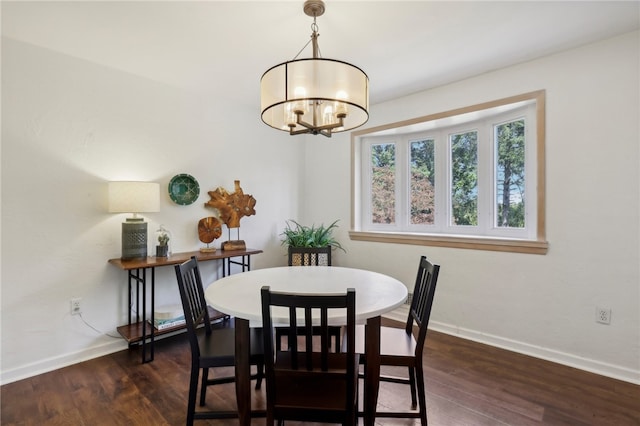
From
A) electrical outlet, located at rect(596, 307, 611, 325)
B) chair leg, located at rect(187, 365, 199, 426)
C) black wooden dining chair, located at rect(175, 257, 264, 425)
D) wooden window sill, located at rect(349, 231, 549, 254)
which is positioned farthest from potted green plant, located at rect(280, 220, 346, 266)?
electrical outlet, located at rect(596, 307, 611, 325)

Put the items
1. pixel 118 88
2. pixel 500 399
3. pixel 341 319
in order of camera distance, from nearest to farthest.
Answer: pixel 341 319, pixel 500 399, pixel 118 88

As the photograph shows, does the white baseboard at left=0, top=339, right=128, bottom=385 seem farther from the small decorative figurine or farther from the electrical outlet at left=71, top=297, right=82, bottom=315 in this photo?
the small decorative figurine

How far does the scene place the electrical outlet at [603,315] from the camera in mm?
2262

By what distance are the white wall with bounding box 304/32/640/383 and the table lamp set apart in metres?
2.78

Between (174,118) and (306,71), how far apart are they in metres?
2.06

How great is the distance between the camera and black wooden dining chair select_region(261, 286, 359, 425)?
1.20 m

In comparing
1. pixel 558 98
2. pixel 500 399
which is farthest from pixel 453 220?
pixel 500 399

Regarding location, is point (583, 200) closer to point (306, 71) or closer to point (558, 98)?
point (558, 98)

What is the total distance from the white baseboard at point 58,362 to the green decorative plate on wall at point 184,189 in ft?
4.32

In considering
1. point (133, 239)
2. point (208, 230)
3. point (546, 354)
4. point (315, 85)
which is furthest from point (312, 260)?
point (546, 354)

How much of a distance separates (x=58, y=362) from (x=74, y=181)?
138 centimetres

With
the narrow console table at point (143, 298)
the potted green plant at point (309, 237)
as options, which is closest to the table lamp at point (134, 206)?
the narrow console table at point (143, 298)

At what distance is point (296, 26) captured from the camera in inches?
81.4

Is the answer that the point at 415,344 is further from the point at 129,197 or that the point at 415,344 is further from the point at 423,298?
the point at 129,197
